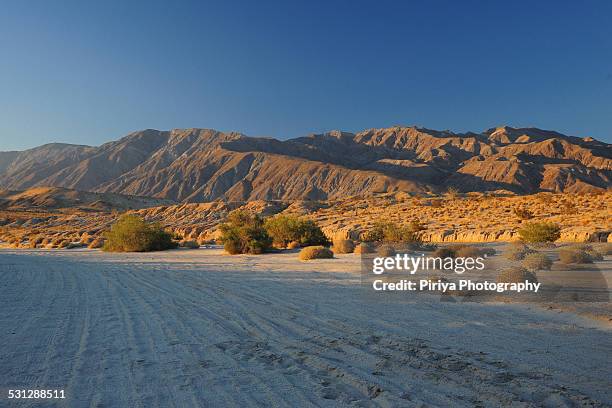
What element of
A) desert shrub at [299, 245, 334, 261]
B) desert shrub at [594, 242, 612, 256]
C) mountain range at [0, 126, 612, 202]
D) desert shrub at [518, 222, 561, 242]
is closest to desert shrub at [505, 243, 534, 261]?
desert shrub at [594, 242, 612, 256]

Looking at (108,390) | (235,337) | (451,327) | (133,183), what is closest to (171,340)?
(235,337)

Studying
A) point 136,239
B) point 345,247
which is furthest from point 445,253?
point 136,239

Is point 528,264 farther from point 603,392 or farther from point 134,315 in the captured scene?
point 134,315

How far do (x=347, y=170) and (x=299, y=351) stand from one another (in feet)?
405

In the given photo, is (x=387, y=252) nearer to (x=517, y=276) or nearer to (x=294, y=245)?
(x=517, y=276)

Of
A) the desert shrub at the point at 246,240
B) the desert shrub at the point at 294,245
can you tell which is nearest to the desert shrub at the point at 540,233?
the desert shrub at the point at 294,245

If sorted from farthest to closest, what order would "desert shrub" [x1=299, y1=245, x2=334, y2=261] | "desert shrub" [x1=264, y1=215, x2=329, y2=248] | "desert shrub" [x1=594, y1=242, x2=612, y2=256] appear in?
"desert shrub" [x1=264, y1=215, x2=329, y2=248] < "desert shrub" [x1=299, y1=245, x2=334, y2=261] < "desert shrub" [x1=594, y1=242, x2=612, y2=256]

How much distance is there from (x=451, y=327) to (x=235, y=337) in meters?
3.30

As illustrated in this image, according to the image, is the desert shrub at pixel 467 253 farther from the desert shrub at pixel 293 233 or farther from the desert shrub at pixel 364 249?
the desert shrub at pixel 293 233

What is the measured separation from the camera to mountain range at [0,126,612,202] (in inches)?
4675

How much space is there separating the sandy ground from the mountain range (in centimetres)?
7742

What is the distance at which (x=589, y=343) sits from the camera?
555 centimetres

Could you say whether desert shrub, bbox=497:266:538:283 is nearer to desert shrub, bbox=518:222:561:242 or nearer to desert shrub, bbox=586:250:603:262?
desert shrub, bbox=586:250:603:262

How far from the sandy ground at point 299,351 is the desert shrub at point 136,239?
1828cm
